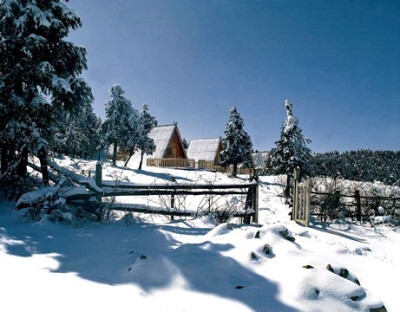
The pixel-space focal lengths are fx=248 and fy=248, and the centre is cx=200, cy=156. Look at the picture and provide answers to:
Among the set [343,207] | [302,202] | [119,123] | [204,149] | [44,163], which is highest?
[119,123]

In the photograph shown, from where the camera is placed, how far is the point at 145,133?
30422 mm

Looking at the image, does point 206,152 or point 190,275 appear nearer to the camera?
point 190,275

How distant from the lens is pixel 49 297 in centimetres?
260

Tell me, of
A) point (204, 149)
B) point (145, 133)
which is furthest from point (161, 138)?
point (204, 149)

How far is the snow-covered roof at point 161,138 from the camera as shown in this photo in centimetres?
3522

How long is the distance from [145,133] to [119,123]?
3.35 metres

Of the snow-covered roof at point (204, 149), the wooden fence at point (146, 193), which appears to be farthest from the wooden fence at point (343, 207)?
the snow-covered roof at point (204, 149)

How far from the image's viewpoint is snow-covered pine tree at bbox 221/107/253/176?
106 ft

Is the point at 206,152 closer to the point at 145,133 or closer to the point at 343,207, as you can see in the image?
the point at 145,133

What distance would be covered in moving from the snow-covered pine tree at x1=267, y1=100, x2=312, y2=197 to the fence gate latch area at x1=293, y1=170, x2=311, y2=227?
13314 millimetres

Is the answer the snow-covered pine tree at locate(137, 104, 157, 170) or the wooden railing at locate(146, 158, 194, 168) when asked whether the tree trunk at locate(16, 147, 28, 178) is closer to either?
the snow-covered pine tree at locate(137, 104, 157, 170)

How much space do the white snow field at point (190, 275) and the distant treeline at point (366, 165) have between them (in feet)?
194

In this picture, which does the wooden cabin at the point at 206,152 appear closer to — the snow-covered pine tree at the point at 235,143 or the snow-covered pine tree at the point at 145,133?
the snow-covered pine tree at the point at 235,143

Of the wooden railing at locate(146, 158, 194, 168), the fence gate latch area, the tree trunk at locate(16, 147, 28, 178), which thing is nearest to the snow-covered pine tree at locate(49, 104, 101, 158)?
the wooden railing at locate(146, 158, 194, 168)
